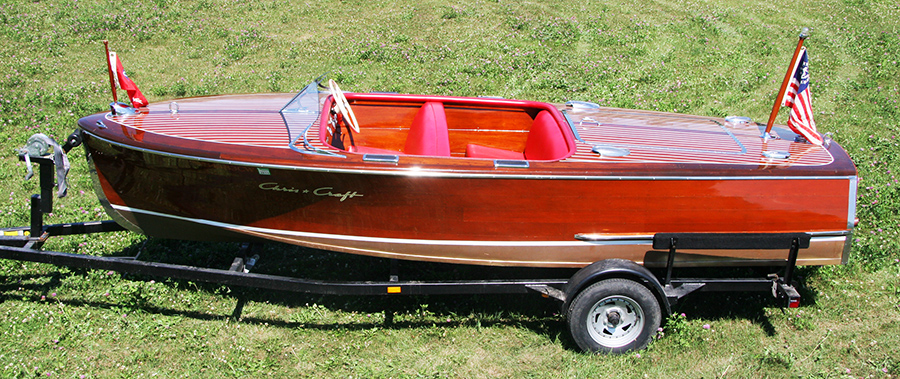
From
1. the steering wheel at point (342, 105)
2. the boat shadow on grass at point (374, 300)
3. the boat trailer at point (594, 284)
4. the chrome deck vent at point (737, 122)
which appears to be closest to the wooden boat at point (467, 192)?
the boat trailer at point (594, 284)

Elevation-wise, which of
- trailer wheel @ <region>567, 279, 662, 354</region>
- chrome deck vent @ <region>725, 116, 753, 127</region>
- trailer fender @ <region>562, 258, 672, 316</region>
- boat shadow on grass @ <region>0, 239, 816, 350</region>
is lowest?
boat shadow on grass @ <region>0, 239, 816, 350</region>

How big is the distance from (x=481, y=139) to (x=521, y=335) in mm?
1756

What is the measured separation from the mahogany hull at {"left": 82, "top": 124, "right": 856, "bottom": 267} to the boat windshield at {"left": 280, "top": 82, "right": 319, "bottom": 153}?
36 centimetres

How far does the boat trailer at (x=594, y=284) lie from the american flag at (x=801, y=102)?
2.40 feet

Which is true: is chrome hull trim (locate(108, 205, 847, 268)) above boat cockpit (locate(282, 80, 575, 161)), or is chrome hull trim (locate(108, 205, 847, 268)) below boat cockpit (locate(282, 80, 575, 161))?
below

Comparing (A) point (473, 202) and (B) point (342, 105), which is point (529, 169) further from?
(B) point (342, 105)

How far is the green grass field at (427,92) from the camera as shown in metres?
4.14

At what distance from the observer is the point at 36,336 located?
4188 mm

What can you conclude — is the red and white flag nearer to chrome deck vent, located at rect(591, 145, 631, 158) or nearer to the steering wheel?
the steering wheel

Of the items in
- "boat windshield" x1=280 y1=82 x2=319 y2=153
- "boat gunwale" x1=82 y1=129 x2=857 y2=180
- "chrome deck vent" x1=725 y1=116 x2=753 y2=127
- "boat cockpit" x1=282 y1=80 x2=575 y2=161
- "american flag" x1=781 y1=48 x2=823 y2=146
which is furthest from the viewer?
"chrome deck vent" x1=725 y1=116 x2=753 y2=127

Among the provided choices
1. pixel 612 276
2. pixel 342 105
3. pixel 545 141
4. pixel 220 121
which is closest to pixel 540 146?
pixel 545 141

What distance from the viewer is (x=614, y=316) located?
4016 mm

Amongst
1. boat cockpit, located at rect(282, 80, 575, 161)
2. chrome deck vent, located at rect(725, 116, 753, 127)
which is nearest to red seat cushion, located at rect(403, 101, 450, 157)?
boat cockpit, located at rect(282, 80, 575, 161)

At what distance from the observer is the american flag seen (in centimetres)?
392
